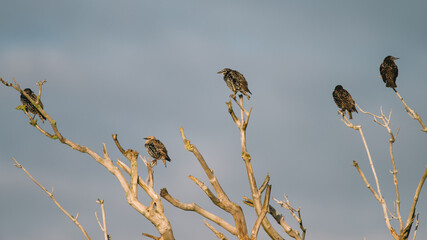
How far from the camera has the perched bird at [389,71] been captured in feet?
55.3

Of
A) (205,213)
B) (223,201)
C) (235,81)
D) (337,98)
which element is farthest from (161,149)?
(337,98)

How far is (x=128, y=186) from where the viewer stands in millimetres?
12680

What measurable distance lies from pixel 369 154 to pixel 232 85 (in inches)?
→ 361

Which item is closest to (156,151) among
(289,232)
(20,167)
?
(289,232)

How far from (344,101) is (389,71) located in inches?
89.0

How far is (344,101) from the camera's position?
1931 centimetres

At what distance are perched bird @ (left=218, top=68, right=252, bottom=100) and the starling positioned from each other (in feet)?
13.4

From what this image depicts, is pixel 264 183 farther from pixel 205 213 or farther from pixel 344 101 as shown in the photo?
pixel 344 101

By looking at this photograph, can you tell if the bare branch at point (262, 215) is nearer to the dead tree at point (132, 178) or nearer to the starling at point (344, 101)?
the dead tree at point (132, 178)

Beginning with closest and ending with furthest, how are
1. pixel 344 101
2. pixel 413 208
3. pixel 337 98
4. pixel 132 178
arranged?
pixel 413 208, pixel 132 178, pixel 344 101, pixel 337 98

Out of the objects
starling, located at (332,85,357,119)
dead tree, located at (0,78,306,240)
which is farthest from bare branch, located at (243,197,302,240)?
starling, located at (332,85,357,119)

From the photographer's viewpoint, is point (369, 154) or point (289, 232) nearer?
point (369, 154)

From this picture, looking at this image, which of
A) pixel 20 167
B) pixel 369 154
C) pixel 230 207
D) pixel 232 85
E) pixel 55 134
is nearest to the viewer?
pixel 369 154

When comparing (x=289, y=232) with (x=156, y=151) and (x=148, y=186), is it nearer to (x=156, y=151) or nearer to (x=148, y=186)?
(x=148, y=186)
